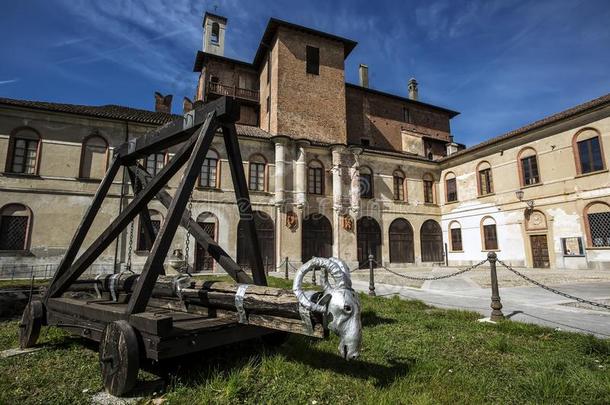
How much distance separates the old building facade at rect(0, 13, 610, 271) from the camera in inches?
639

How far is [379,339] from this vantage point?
464cm

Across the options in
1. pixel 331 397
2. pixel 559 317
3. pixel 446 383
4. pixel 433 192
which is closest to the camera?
pixel 331 397

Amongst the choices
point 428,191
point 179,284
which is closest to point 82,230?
point 179,284

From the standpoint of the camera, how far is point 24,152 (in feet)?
52.9

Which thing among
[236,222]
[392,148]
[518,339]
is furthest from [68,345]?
[392,148]

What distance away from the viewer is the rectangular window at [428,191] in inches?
1003

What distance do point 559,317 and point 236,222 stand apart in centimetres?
1562

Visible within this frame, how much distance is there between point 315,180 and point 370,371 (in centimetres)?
1819

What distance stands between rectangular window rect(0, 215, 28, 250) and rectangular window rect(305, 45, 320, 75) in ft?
62.6

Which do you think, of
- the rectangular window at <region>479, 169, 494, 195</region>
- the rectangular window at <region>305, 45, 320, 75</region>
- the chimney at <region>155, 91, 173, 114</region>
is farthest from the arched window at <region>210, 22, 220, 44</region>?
the rectangular window at <region>479, 169, 494, 195</region>

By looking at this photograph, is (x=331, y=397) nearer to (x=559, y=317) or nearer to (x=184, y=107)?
(x=559, y=317)

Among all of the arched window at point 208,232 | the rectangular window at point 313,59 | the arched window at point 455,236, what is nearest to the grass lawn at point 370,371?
the arched window at point 208,232

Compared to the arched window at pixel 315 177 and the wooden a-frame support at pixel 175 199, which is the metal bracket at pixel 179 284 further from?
the arched window at pixel 315 177

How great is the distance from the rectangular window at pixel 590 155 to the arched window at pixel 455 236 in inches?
328
